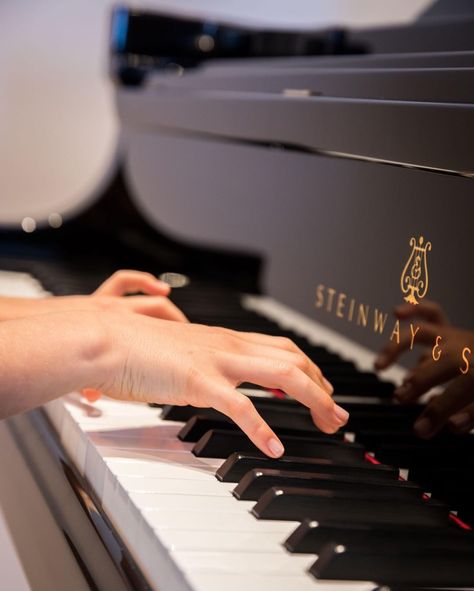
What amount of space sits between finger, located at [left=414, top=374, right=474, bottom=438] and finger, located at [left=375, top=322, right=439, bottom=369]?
2.7 inches

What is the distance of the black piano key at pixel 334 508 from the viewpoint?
99 cm

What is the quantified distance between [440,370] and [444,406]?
1.7 inches

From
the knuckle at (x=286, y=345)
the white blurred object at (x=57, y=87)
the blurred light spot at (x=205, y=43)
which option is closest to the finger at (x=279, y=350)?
the knuckle at (x=286, y=345)

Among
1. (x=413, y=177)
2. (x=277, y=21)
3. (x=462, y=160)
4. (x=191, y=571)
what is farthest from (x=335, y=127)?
(x=277, y=21)

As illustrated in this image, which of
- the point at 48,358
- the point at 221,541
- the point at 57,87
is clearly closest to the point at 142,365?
the point at 48,358

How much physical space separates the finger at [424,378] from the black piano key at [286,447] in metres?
0.11

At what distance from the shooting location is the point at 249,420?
1092 mm

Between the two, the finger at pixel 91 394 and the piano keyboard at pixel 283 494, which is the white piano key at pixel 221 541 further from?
the finger at pixel 91 394

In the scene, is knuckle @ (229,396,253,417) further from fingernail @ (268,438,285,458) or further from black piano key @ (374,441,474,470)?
black piano key @ (374,441,474,470)

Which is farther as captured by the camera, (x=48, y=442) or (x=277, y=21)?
(x=277, y=21)

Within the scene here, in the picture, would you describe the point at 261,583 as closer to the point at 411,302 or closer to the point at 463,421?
the point at 463,421

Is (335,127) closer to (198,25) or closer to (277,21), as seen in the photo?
(198,25)

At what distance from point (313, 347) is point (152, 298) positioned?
10.8 inches

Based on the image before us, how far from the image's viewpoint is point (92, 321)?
1.20m
